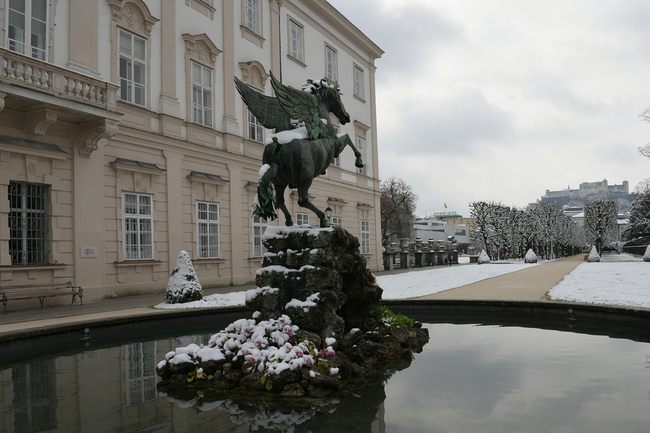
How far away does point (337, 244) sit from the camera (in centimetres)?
682

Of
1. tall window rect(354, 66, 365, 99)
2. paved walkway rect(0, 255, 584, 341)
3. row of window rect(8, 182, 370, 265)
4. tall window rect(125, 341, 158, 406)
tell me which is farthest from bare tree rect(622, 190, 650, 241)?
tall window rect(125, 341, 158, 406)

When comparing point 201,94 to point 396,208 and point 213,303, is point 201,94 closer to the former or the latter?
point 213,303

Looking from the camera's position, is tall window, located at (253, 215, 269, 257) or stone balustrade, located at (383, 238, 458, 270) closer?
tall window, located at (253, 215, 269, 257)

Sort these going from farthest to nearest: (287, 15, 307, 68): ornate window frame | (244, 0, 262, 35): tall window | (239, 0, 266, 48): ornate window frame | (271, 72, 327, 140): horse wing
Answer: (287, 15, 307, 68): ornate window frame
(244, 0, 262, 35): tall window
(239, 0, 266, 48): ornate window frame
(271, 72, 327, 140): horse wing

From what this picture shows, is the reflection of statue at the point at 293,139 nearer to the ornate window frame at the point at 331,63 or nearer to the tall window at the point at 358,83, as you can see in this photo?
the ornate window frame at the point at 331,63

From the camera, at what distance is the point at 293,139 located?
22.7 feet

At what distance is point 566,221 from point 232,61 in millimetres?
66976

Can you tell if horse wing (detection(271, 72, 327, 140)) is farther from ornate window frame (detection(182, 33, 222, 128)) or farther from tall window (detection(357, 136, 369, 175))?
tall window (detection(357, 136, 369, 175))

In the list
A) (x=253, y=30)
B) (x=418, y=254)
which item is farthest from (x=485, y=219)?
(x=253, y=30)

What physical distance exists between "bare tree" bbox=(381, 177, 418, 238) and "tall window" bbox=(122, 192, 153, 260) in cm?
4154

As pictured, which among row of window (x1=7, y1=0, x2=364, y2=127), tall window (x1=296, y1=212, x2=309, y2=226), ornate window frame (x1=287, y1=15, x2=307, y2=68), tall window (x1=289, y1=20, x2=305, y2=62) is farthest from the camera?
tall window (x1=289, y1=20, x2=305, y2=62)

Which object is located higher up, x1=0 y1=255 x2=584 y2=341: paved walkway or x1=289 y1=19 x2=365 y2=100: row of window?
x1=289 y1=19 x2=365 y2=100: row of window

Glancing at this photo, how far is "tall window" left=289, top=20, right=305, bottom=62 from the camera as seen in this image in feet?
80.9

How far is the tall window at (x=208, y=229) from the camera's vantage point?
18344 mm
